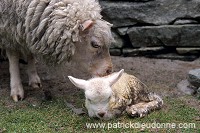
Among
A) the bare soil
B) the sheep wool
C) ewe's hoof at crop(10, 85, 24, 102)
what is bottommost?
the bare soil

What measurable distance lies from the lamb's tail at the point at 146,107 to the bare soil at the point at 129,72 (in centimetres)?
49

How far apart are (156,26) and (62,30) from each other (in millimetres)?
2669

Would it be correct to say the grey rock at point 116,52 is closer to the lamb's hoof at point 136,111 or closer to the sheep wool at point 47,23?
the sheep wool at point 47,23

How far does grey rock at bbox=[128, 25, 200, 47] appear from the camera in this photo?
6.94m

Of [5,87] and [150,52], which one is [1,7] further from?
[150,52]

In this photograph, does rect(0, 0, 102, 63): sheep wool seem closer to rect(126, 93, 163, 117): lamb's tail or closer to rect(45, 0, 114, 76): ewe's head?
rect(45, 0, 114, 76): ewe's head

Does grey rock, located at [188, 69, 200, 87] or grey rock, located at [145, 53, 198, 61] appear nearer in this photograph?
grey rock, located at [188, 69, 200, 87]

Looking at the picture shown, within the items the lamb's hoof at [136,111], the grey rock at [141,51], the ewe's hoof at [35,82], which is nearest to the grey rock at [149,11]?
the grey rock at [141,51]

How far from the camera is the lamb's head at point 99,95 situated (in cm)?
426

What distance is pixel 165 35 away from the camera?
7.05 m

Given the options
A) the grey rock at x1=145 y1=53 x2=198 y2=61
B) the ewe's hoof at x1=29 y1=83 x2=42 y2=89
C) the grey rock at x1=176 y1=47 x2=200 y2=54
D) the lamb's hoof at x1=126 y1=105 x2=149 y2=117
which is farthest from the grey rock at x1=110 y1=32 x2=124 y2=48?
the lamb's hoof at x1=126 y1=105 x2=149 y2=117

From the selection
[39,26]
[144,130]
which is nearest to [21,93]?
[39,26]

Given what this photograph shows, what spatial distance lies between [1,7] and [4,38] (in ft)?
1.42

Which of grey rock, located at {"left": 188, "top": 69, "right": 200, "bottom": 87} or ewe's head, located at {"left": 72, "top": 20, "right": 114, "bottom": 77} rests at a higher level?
ewe's head, located at {"left": 72, "top": 20, "right": 114, "bottom": 77}
